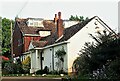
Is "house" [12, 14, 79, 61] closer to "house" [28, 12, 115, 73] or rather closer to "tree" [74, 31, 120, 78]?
"house" [28, 12, 115, 73]

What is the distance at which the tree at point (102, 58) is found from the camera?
60.7 feet

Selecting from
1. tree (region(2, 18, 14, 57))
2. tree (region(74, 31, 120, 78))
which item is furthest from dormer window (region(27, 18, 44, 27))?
tree (region(74, 31, 120, 78))

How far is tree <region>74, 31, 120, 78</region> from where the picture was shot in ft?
60.7

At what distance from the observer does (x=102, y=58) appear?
20969mm

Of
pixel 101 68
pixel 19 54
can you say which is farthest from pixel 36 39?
pixel 101 68

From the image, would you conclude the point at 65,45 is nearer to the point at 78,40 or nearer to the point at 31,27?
the point at 78,40

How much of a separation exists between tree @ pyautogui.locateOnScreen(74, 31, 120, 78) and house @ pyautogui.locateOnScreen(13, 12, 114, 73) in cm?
910

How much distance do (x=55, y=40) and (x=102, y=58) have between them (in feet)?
94.5

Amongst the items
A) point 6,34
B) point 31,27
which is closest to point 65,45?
point 31,27

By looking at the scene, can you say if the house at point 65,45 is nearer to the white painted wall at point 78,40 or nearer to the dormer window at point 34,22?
the white painted wall at point 78,40

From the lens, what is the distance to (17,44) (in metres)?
68.0

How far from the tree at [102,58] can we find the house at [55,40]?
9.10 m

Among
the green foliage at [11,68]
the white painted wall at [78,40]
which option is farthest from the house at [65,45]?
the green foliage at [11,68]

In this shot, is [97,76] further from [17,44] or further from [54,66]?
[17,44]
